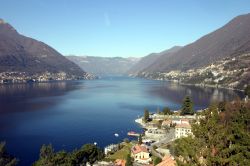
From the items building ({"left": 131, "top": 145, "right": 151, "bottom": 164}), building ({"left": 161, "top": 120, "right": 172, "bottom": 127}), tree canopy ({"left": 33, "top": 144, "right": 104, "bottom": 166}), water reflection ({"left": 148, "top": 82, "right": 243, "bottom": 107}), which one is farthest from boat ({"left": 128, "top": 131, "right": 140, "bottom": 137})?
water reflection ({"left": 148, "top": 82, "right": 243, "bottom": 107})

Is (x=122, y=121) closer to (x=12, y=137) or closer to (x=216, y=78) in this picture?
(x=12, y=137)

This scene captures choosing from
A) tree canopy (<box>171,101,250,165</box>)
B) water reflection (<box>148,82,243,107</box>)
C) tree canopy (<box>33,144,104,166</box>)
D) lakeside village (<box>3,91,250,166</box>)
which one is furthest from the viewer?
water reflection (<box>148,82,243,107</box>)

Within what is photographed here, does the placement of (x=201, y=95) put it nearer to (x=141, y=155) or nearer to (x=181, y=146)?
(x=141, y=155)

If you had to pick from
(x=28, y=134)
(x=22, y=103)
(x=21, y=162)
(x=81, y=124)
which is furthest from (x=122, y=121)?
(x=22, y=103)

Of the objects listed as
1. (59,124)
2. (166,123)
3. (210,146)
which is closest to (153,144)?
(166,123)

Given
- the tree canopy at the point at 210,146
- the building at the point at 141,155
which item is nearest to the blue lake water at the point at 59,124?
the building at the point at 141,155

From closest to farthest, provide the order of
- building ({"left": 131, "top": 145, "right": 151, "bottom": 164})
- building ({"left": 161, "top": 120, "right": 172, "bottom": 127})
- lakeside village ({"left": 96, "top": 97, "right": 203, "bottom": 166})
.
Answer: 1. lakeside village ({"left": 96, "top": 97, "right": 203, "bottom": 166})
2. building ({"left": 131, "top": 145, "right": 151, "bottom": 164})
3. building ({"left": 161, "top": 120, "right": 172, "bottom": 127})

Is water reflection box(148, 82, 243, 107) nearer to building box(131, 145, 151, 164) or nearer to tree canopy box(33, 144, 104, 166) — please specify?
building box(131, 145, 151, 164)

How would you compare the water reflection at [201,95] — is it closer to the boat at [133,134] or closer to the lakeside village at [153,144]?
the lakeside village at [153,144]
